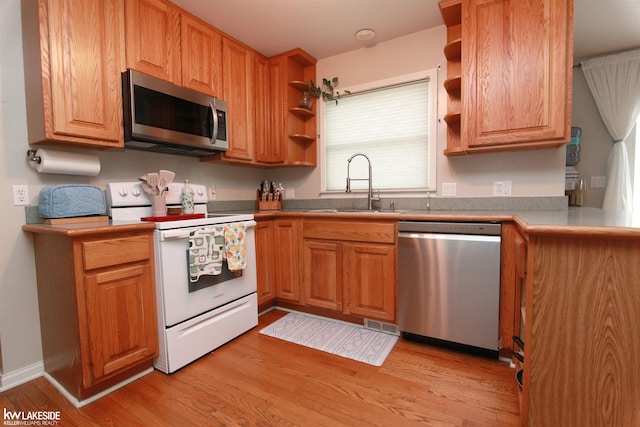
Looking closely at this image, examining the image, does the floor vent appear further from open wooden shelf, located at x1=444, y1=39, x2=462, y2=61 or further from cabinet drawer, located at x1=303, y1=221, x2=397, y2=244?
open wooden shelf, located at x1=444, y1=39, x2=462, y2=61

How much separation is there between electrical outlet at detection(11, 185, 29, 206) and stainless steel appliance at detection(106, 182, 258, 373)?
381mm

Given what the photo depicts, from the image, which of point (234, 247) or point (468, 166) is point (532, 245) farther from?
point (234, 247)

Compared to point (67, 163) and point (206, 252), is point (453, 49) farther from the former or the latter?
point (67, 163)

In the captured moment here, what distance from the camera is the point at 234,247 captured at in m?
2.05

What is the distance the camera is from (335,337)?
2.16m

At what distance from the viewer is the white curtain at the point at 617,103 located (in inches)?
120

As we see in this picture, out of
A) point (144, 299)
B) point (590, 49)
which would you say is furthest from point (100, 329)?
point (590, 49)

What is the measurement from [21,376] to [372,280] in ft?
7.13

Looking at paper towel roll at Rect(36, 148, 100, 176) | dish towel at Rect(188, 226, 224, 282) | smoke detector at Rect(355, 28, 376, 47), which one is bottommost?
dish towel at Rect(188, 226, 224, 282)

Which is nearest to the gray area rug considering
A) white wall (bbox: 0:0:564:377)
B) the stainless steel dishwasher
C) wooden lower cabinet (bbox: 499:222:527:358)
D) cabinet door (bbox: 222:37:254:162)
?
the stainless steel dishwasher

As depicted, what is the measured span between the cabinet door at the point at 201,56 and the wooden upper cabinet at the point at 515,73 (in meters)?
1.77

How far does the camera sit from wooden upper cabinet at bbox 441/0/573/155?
6.07 ft

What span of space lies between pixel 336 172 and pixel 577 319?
2293 mm

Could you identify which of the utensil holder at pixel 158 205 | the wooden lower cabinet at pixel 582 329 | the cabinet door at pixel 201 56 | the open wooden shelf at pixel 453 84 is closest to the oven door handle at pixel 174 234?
the utensil holder at pixel 158 205
